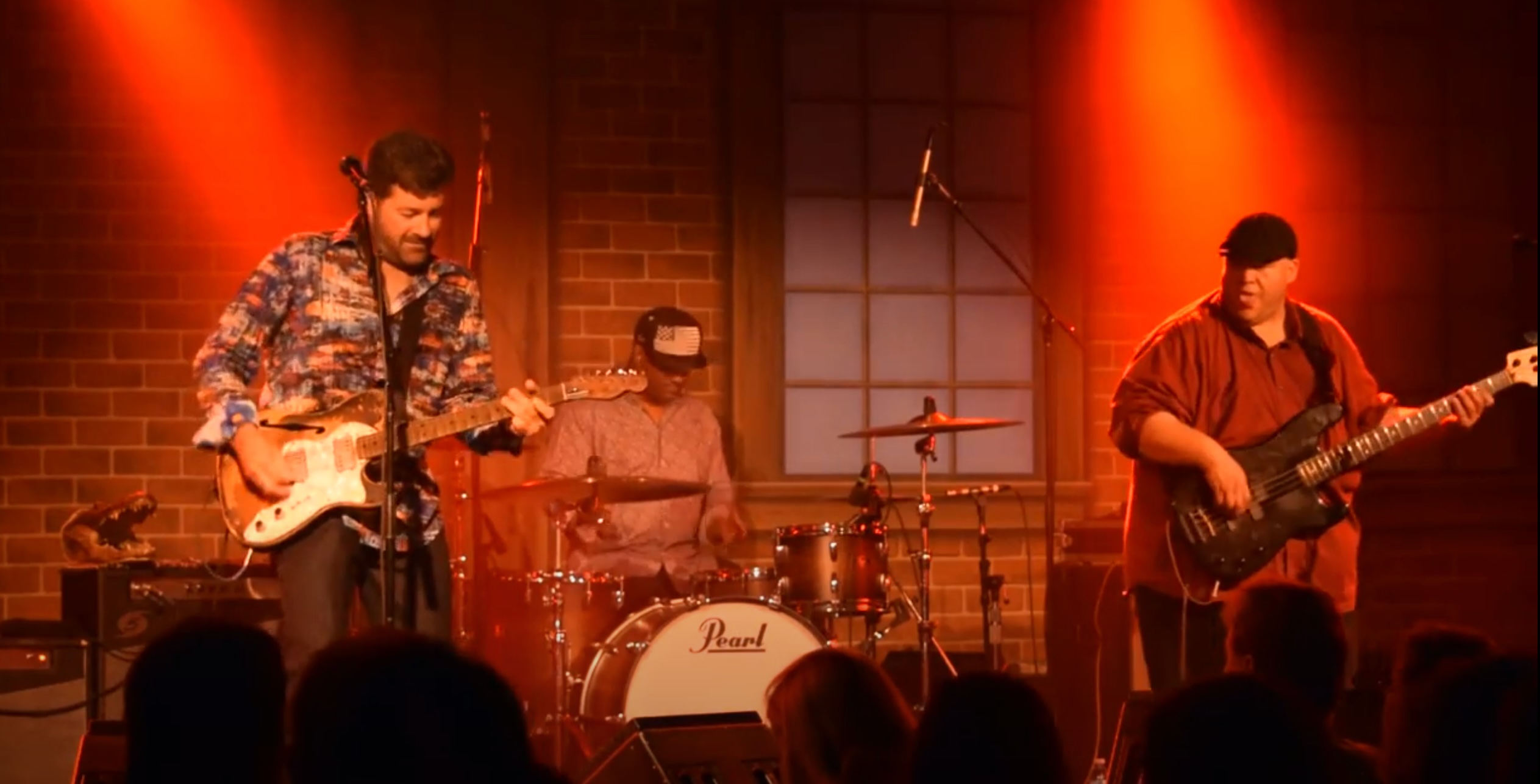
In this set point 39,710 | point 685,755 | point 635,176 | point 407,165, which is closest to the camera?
point 685,755

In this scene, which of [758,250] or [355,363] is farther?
[758,250]

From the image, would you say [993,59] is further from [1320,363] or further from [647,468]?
[1320,363]

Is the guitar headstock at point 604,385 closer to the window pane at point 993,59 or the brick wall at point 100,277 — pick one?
the brick wall at point 100,277

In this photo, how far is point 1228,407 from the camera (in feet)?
19.4

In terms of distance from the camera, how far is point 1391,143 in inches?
366

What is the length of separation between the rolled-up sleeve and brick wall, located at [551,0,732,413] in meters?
2.87

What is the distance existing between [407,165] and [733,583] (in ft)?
8.40

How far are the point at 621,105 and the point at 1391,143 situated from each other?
391 cm

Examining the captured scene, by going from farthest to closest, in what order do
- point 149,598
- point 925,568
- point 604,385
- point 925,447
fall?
point 925,447, point 925,568, point 149,598, point 604,385

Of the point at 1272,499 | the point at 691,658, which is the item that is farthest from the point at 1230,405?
the point at 691,658

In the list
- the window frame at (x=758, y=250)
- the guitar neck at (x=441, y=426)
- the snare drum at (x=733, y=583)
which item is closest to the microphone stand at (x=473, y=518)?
the snare drum at (x=733, y=583)

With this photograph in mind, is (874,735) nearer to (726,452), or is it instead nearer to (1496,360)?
(726,452)

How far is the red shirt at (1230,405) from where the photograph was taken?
5.88m

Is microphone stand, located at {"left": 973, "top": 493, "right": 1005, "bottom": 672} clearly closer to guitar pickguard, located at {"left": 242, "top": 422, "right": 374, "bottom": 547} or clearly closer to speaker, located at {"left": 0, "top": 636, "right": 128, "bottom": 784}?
guitar pickguard, located at {"left": 242, "top": 422, "right": 374, "bottom": 547}
